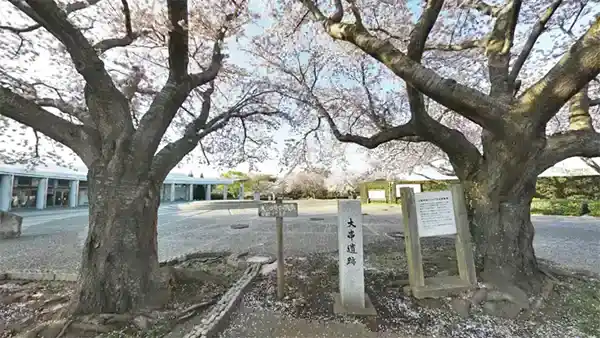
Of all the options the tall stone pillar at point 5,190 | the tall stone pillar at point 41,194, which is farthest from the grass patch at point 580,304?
the tall stone pillar at point 41,194

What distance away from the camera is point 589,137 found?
3229mm

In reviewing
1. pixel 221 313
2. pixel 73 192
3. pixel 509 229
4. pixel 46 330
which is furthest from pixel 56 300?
pixel 73 192

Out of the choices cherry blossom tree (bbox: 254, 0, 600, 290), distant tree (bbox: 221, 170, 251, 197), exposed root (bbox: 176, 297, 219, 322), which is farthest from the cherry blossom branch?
distant tree (bbox: 221, 170, 251, 197)

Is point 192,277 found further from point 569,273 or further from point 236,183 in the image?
point 236,183

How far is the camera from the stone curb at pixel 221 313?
253 centimetres

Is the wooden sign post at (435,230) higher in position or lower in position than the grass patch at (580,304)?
higher

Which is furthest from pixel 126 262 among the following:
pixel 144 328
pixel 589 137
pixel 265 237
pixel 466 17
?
pixel 466 17

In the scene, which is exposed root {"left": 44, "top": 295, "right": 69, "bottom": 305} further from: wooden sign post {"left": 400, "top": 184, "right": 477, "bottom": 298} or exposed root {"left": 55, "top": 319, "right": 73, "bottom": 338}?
wooden sign post {"left": 400, "top": 184, "right": 477, "bottom": 298}

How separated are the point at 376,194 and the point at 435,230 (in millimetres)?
16055

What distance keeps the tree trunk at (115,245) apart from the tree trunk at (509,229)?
4.29 m

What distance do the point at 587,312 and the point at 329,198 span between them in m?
19.6

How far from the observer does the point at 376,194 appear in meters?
19.0

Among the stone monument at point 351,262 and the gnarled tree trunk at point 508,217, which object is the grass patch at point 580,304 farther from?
the stone monument at point 351,262

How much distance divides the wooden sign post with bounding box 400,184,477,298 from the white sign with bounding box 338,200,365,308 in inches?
27.8
